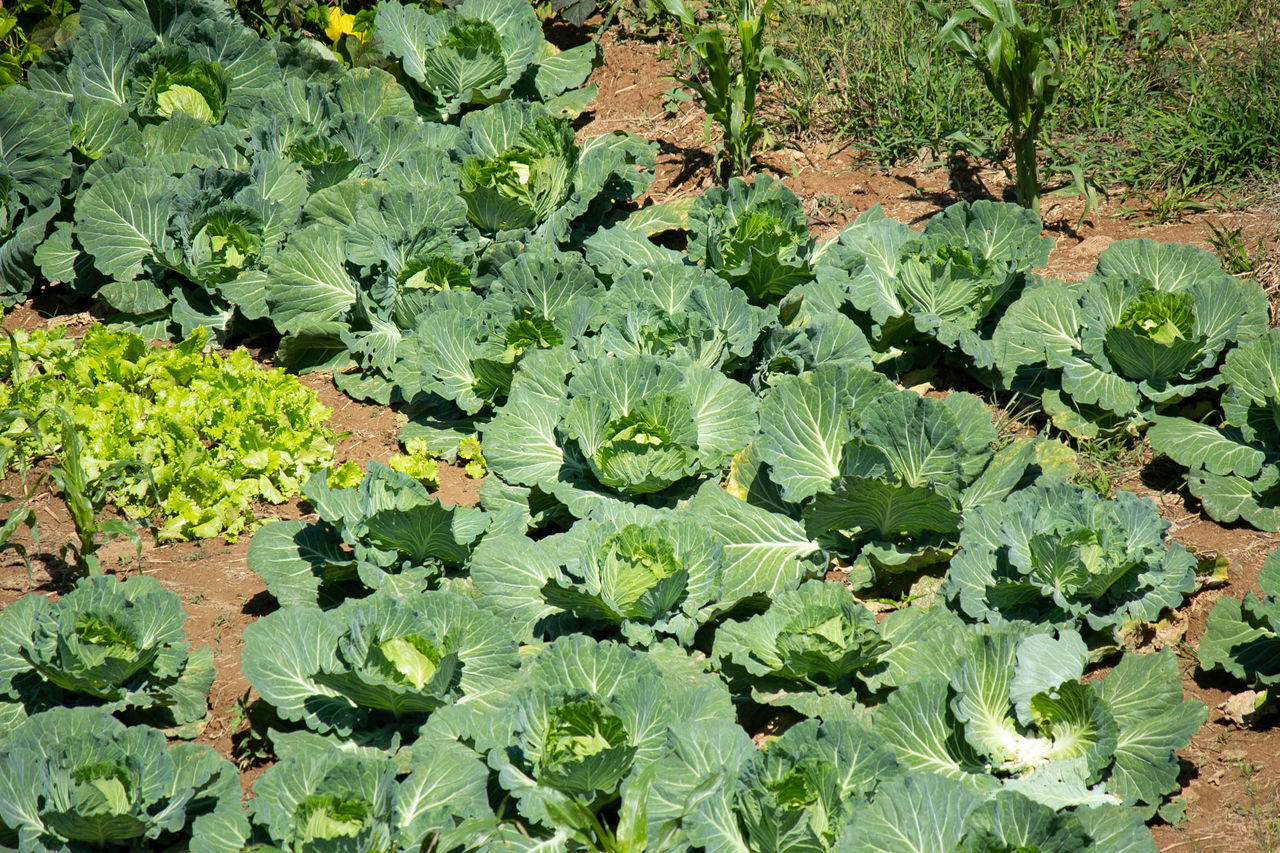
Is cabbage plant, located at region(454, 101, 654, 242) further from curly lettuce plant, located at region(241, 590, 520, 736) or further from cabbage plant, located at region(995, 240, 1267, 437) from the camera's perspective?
curly lettuce plant, located at region(241, 590, 520, 736)

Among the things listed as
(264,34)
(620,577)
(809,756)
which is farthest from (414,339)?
(264,34)

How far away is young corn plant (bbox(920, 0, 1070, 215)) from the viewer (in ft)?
16.3

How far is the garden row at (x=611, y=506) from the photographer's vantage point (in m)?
3.12

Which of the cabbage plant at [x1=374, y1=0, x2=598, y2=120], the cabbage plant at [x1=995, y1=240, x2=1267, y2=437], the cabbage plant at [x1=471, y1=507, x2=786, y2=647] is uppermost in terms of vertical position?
the cabbage plant at [x1=374, y1=0, x2=598, y2=120]

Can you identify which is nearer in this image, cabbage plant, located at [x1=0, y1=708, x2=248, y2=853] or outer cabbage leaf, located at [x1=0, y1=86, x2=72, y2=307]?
cabbage plant, located at [x1=0, y1=708, x2=248, y2=853]

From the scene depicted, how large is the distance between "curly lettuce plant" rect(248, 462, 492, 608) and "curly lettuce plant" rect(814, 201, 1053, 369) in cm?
202

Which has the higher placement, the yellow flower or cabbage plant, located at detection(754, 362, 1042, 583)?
the yellow flower

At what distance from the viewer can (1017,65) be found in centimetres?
509

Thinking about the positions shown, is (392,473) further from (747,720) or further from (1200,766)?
(1200,766)

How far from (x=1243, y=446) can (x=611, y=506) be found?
2.42 m

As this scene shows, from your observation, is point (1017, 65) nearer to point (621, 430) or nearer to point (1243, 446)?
point (1243, 446)

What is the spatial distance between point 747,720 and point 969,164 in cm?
365

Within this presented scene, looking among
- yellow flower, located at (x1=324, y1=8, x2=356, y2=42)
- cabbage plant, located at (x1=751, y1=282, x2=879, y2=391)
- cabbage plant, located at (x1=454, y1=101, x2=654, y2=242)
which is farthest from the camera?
yellow flower, located at (x1=324, y1=8, x2=356, y2=42)

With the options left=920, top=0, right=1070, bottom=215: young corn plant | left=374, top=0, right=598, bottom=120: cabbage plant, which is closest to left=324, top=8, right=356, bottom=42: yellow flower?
left=374, top=0, right=598, bottom=120: cabbage plant
